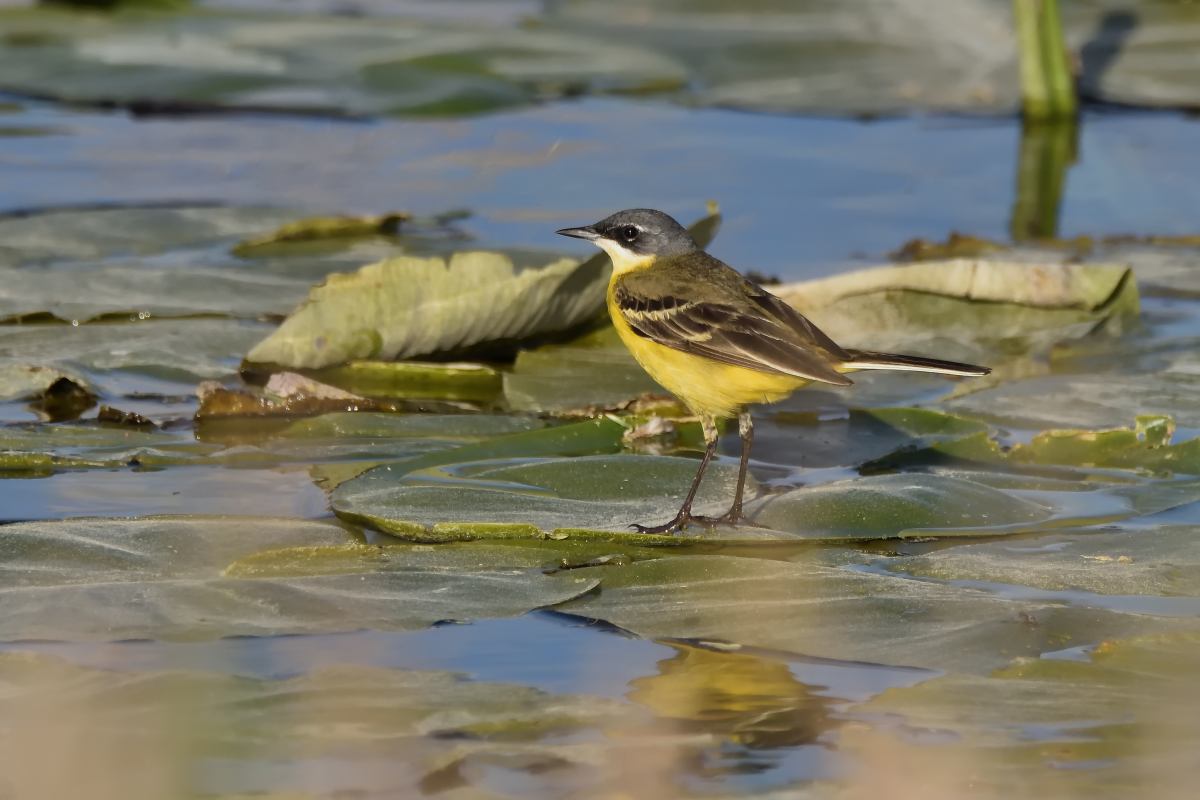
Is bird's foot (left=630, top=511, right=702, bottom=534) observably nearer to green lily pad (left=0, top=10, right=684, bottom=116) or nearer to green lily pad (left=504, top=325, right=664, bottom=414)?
green lily pad (left=504, top=325, right=664, bottom=414)

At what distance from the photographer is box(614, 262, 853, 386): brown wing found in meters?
6.06

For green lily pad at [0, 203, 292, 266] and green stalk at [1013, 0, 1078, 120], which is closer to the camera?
green lily pad at [0, 203, 292, 266]

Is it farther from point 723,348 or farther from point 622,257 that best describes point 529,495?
point 622,257

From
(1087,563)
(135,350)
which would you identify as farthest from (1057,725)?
(135,350)

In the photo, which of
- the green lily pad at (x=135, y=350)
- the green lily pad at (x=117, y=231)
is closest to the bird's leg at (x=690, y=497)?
the green lily pad at (x=135, y=350)

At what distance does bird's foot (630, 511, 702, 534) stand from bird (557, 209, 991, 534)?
9cm

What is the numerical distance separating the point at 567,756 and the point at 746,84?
1008 centimetres

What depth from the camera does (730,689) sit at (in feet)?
14.0

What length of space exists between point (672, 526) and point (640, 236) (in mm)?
1995

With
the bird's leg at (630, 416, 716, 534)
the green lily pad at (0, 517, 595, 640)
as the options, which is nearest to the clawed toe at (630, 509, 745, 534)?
the bird's leg at (630, 416, 716, 534)

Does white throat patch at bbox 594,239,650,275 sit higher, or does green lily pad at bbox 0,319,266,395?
white throat patch at bbox 594,239,650,275

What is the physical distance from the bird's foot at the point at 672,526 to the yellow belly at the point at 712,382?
0.80m

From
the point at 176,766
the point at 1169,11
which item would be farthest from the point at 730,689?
the point at 1169,11

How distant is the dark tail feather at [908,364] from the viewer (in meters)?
5.86
